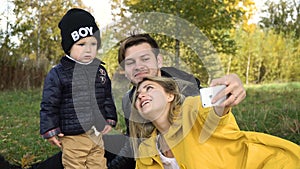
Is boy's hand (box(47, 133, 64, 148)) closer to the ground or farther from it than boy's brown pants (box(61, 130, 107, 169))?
farther from it

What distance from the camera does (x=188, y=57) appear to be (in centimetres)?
423

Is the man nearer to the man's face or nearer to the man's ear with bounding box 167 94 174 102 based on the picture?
the man's face

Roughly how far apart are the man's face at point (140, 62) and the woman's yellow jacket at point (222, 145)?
0.53 meters

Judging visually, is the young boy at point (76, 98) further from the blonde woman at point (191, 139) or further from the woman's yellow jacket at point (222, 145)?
the woman's yellow jacket at point (222, 145)

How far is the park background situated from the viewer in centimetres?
411

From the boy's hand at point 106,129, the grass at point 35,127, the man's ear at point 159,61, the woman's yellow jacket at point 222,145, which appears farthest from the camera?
the grass at point 35,127

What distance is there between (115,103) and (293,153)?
1.31 meters

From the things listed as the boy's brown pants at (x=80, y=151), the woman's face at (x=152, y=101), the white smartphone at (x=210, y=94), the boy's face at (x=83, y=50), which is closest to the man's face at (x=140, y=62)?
the boy's face at (x=83, y=50)

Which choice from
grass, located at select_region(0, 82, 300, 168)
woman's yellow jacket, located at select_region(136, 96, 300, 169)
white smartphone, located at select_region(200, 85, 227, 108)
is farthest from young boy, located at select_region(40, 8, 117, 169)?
white smartphone, located at select_region(200, 85, 227, 108)

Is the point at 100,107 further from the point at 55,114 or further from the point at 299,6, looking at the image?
the point at 299,6

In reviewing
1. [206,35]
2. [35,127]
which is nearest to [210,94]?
[35,127]

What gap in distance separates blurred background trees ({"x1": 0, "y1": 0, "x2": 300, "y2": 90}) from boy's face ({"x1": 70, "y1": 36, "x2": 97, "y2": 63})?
2.84m

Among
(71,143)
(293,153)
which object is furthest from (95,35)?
(293,153)

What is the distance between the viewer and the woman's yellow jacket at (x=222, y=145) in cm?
167
